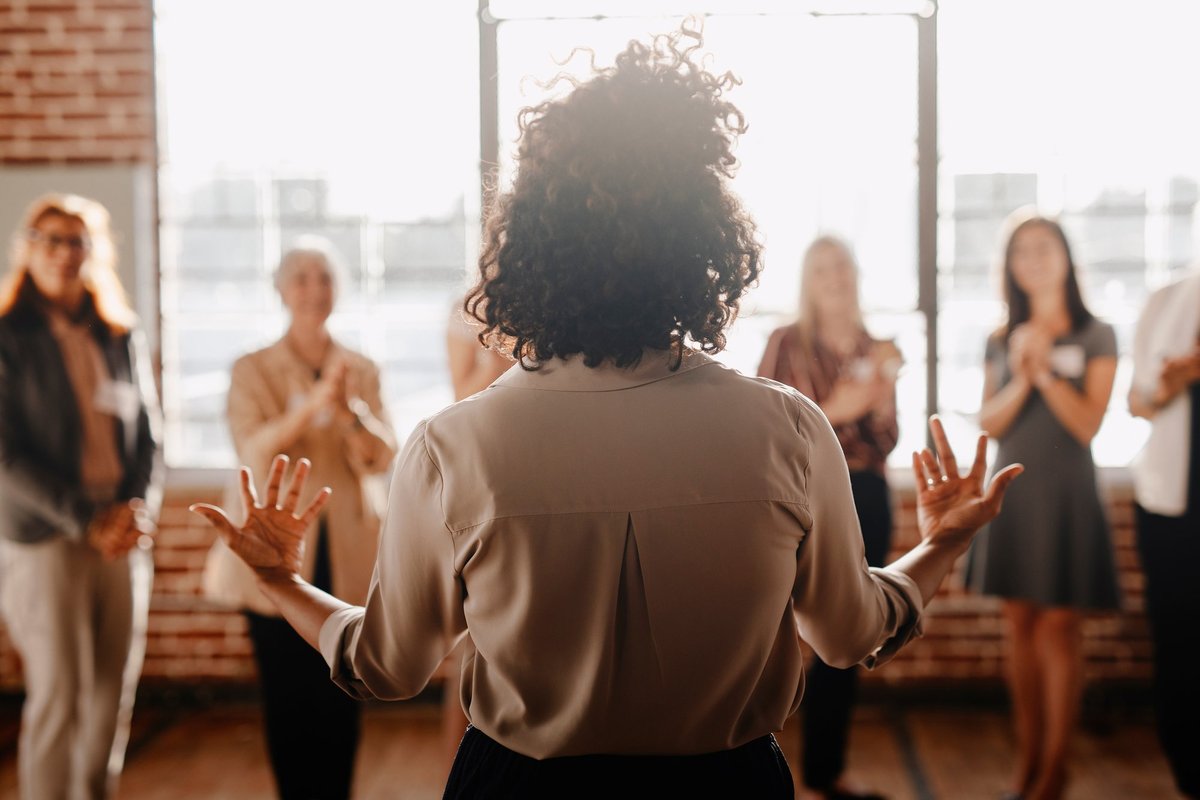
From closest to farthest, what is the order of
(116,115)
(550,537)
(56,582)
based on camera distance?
(550,537) < (56,582) < (116,115)

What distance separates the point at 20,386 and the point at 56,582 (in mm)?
482

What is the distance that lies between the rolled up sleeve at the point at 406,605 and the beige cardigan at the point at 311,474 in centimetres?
153

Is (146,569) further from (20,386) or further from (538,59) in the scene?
(538,59)

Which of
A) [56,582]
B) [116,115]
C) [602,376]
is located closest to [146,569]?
[56,582]

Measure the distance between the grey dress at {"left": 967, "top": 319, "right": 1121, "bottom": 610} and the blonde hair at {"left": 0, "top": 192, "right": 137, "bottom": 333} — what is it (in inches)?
95.5

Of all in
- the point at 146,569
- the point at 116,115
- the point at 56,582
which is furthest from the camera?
the point at 116,115

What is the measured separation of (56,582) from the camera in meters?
2.54

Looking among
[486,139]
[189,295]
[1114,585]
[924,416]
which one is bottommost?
[1114,585]

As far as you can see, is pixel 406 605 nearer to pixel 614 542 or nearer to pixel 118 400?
pixel 614 542

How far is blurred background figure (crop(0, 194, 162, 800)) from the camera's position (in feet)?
8.32

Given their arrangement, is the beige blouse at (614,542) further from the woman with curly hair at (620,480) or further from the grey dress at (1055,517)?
the grey dress at (1055,517)

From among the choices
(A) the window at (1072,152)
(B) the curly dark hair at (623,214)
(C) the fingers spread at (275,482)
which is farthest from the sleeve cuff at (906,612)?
(A) the window at (1072,152)

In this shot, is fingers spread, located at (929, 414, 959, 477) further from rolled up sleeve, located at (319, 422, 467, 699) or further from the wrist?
the wrist

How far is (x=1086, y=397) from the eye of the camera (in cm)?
290
